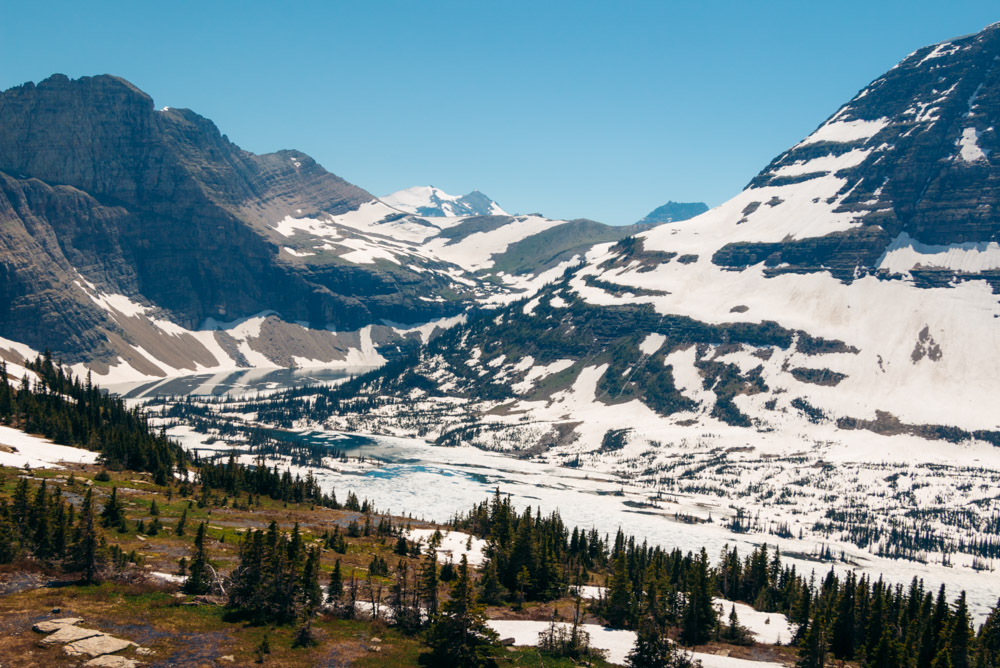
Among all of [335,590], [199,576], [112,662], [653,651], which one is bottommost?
[653,651]

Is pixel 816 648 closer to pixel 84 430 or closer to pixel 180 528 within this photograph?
pixel 180 528

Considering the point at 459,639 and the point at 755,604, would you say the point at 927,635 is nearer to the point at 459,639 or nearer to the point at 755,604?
the point at 755,604

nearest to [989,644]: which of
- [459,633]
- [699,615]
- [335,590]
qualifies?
[699,615]

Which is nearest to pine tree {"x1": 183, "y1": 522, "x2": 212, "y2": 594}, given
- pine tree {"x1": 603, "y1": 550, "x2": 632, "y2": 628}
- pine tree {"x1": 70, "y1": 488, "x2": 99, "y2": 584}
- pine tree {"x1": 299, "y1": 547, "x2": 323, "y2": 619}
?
pine tree {"x1": 70, "y1": 488, "x2": 99, "y2": 584}

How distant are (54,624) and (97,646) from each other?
14.7ft

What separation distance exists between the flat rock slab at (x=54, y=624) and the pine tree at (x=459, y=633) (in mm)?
28615

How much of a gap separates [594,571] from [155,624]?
8827 cm

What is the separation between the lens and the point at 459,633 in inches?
2640

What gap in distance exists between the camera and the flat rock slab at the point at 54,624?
56547 mm

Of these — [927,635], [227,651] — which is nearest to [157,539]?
[227,651]

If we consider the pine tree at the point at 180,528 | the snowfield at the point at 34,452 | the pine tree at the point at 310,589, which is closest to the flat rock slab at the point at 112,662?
the pine tree at the point at 310,589

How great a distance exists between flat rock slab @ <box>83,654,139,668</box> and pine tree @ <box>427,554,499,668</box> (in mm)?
24144

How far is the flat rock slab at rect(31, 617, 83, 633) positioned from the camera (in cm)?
5655

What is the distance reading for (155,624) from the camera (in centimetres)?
6297
